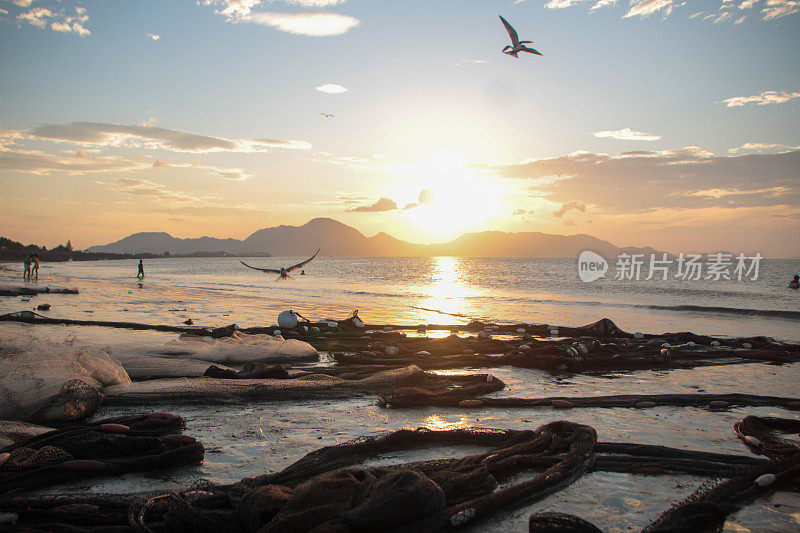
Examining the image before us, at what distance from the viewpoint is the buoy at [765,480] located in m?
3.64

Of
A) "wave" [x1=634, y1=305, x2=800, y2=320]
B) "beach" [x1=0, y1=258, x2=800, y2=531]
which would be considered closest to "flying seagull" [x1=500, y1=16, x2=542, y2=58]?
"beach" [x1=0, y1=258, x2=800, y2=531]

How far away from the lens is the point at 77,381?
4938mm

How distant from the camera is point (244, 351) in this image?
330 inches

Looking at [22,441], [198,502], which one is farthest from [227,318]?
[198,502]

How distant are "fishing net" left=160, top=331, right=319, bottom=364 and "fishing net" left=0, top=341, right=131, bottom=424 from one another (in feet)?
7.46

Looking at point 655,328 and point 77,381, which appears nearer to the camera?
point 77,381

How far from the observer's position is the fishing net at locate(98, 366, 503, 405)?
18.9 ft

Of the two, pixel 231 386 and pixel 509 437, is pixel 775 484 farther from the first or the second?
pixel 231 386

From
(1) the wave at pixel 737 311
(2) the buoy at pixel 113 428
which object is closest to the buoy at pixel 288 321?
(2) the buoy at pixel 113 428

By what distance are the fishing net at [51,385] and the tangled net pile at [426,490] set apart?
188 cm

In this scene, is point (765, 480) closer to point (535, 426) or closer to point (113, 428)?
point (535, 426)

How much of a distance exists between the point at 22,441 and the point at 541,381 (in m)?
6.32

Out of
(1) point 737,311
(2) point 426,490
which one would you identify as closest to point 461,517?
(2) point 426,490

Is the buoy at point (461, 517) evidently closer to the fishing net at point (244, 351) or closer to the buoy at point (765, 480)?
the buoy at point (765, 480)
